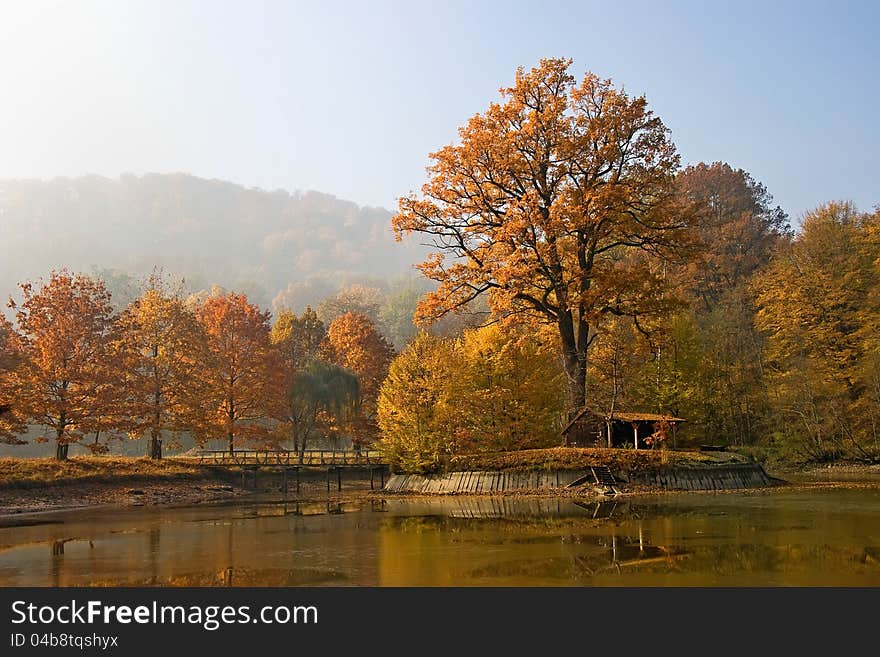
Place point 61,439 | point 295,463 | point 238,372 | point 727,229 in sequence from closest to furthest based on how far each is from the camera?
point 61,439
point 295,463
point 238,372
point 727,229

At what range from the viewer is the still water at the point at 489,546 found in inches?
433

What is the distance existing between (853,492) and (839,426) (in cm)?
2096

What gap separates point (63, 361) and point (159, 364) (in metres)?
7.89

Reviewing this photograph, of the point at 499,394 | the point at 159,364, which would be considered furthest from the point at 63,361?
the point at 499,394

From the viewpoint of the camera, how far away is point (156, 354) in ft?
169

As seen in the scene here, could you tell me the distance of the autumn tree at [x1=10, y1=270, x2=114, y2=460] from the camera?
135 ft

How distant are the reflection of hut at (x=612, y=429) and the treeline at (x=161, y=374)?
23994mm

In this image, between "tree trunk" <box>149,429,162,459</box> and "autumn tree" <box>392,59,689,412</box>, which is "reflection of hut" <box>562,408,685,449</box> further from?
"tree trunk" <box>149,429,162,459</box>

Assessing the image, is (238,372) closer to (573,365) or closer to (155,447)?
(155,447)

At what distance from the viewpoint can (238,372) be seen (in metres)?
55.6

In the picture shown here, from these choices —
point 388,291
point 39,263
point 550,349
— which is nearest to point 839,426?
point 550,349

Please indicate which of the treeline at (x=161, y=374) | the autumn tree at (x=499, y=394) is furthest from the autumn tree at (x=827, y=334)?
the treeline at (x=161, y=374)
